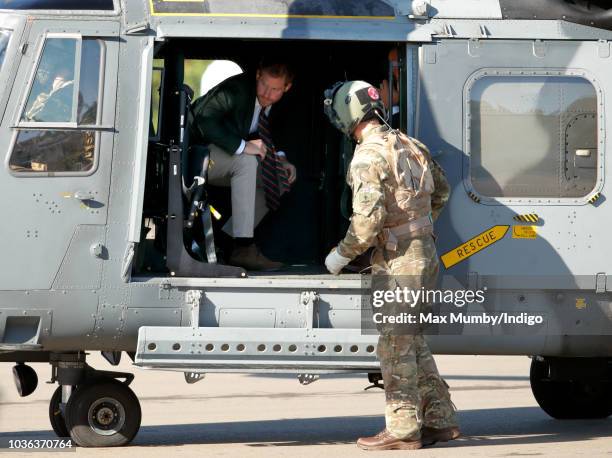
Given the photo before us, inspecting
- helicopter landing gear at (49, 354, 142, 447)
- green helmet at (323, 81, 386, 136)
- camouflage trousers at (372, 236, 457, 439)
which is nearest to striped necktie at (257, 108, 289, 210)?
green helmet at (323, 81, 386, 136)

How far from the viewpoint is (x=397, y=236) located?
736cm

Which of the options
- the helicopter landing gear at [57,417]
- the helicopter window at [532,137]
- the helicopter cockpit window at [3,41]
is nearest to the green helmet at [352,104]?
the helicopter window at [532,137]

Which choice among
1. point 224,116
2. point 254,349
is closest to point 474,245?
point 254,349

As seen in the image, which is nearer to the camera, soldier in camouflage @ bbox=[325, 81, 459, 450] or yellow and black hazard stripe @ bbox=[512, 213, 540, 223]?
soldier in camouflage @ bbox=[325, 81, 459, 450]

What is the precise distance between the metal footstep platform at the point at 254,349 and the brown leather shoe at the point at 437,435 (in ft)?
1.94

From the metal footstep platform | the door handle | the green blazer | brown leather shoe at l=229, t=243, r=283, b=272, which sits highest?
the green blazer

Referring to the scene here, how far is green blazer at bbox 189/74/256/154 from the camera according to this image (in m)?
8.09

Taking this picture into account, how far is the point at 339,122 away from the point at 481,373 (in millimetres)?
5751

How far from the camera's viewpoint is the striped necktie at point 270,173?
838 centimetres

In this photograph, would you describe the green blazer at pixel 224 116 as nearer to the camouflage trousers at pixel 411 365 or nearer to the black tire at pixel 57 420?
the camouflage trousers at pixel 411 365

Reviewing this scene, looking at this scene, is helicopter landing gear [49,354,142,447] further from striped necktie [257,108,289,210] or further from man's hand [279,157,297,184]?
man's hand [279,157,297,184]

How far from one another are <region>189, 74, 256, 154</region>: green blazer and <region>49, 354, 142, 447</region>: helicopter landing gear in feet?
5.55

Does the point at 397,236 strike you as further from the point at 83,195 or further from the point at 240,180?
the point at 83,195

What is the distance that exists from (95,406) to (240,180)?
180 cm
